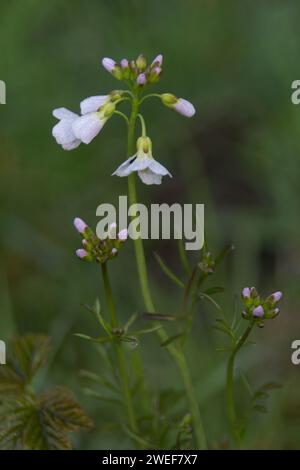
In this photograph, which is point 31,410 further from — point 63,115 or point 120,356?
point 63,115

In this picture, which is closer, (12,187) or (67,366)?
(67,366)

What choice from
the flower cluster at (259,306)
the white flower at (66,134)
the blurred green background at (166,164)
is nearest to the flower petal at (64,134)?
the white flower at (66,134)

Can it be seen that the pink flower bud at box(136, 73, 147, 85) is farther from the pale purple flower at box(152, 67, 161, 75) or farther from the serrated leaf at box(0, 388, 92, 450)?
the serrated leaf at box(0, 388, 92, 450)

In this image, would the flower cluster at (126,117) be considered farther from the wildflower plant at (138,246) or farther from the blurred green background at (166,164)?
the blurred green background at (166,164)

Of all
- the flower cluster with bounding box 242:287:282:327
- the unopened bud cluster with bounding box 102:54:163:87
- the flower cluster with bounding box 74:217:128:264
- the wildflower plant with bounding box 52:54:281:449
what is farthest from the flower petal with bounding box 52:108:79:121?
the flower cluster with bounding box 242:287:282:327
